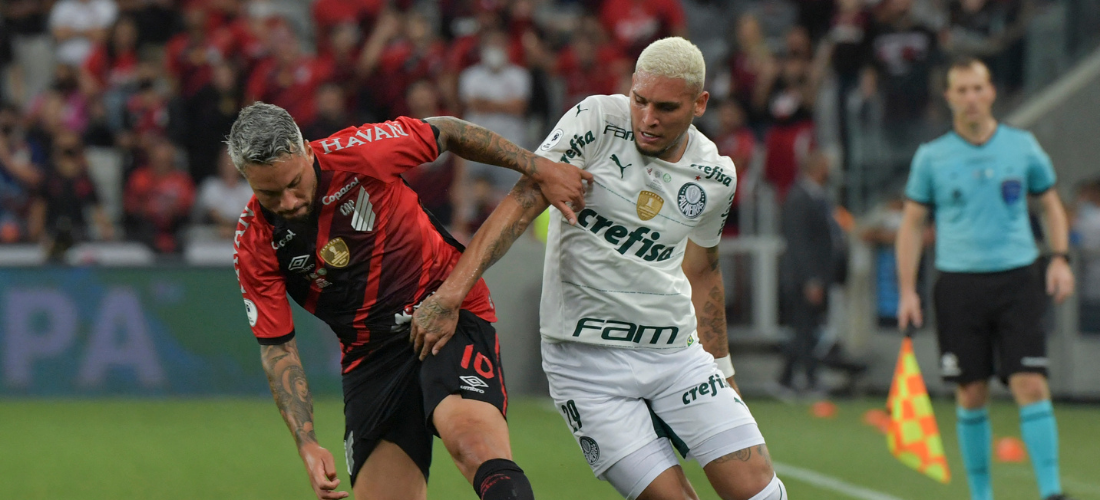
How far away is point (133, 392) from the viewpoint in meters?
11.8

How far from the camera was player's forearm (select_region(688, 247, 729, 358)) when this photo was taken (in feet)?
16.1

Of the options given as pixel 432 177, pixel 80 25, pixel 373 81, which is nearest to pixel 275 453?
pixel 432 177

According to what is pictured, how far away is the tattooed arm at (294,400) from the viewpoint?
13.4 ft

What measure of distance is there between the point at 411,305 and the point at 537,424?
19.3 feet

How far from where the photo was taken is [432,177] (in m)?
12.8

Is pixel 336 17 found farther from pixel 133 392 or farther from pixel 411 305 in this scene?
pixel 411 305

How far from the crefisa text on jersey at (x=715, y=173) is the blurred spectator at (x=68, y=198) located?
31.5 feet

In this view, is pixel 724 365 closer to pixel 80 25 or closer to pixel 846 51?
pixel 846 51

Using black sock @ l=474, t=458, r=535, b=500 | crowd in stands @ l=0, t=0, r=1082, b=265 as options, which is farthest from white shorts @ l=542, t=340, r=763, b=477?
crowd in stands @ l=0, t=0, r=1082, b=265

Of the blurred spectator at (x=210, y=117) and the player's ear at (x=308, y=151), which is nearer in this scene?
the player's ear at (x=308, y=151)

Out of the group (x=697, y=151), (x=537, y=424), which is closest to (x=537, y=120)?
(x=537, y=424)

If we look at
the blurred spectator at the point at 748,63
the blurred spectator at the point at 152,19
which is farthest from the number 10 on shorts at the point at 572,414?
the blurred spectator at the point at 152,19

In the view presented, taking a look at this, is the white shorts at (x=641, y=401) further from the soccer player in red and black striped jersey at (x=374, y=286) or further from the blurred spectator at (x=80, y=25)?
the blurred spectator at (x=80, y=25)

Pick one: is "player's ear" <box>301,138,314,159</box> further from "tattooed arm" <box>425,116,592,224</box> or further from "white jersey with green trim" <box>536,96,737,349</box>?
"white jersey with green trim" <box>536,96,737,349</box>
